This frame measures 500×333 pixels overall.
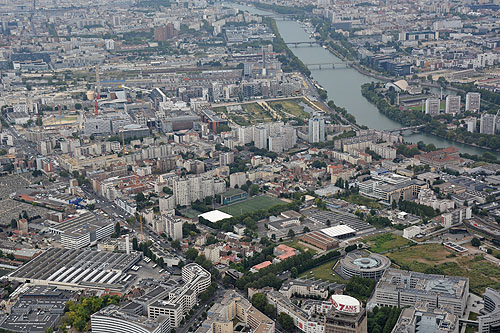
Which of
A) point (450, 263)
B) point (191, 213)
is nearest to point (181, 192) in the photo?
point (191, 213)

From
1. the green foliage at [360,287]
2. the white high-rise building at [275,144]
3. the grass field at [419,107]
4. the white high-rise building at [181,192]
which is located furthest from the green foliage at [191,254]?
the grass field at [419,107]

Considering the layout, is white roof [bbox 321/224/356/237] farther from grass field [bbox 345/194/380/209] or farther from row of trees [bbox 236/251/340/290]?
grass field [bbox 345/194/380/209]

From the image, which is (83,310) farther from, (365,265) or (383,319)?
(365,265)

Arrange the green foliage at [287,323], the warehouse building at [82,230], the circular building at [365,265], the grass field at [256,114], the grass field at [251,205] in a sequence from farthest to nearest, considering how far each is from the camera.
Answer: the grass field at [256,114]
the grass field at [251,205]
the warehouse building at [82,230]
the circular building at [365,265]
the green foliage at [287,323]

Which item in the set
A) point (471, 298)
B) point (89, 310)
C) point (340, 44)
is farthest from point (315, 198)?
point (340, 44)

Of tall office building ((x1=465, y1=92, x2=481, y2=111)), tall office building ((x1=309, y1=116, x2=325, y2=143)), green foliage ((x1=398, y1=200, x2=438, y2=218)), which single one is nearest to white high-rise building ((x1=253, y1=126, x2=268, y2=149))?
tall office building ((x1=309, y1=116, x2=325, y2=143))

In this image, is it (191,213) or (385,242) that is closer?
(385,242)

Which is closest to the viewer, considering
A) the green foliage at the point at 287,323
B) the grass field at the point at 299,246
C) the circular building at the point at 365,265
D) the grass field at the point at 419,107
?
the green foliage at the point at 287,323

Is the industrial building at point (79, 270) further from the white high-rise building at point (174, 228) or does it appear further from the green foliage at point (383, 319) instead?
the green foliage at point (383, 319)
